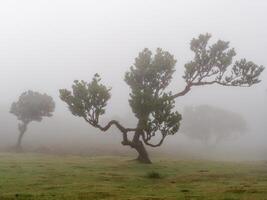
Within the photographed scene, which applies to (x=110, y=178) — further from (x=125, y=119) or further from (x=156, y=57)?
(x=125, y=119)

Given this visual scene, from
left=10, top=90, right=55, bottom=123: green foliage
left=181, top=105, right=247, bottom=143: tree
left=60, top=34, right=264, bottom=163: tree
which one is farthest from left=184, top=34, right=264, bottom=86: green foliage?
left=181, top=105, right=247, bottom=143: tree

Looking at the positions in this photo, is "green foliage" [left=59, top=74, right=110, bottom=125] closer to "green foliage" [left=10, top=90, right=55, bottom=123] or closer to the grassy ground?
the grassy ground

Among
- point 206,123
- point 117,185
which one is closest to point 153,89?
point 117,185

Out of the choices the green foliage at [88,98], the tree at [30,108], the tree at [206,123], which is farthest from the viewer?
the tree at [206,123]

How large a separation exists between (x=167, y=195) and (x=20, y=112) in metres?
72.7

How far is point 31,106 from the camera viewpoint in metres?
97.4

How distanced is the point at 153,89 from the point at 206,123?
82717 mm

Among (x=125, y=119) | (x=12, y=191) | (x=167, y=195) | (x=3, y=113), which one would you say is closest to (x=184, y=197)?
(x=167, y=195)

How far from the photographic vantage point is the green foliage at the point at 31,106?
3844 inches

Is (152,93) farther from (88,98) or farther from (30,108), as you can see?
(30,108)

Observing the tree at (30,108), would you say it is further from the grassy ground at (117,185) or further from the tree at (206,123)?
the tree at (206,123)

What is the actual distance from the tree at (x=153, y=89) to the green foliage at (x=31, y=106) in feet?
132

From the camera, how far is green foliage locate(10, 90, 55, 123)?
320 ft

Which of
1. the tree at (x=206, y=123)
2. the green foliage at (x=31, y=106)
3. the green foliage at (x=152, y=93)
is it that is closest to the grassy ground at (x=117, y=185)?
the green foliage at (x=152, y=93)
